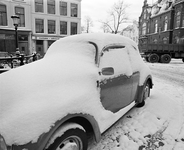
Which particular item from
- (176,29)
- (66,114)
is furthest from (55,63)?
(176,29)

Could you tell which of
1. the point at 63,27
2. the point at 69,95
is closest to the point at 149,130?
the point at 69,95

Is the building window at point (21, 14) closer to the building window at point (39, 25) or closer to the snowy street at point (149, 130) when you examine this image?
the building window at point (39, 25)

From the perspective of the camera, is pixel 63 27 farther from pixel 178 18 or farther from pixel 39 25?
pixel 178 18

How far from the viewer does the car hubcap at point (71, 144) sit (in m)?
1.84

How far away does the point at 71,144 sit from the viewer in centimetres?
190

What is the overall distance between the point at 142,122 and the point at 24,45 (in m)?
25.3

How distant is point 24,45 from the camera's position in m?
24.9

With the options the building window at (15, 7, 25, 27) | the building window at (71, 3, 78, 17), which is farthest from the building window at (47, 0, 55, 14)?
the building window at (15, 7, 25, 27)

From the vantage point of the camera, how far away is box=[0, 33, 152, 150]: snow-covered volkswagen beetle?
160 centimetres

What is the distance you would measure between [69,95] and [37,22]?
89.7 feet

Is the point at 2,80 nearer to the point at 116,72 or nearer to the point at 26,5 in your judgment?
the point at 116,72

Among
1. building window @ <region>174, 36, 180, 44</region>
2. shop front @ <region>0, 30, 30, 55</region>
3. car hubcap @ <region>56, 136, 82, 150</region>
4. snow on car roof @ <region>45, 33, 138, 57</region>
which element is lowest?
car hubcap @ <region>56, 136, 82, 150</region>

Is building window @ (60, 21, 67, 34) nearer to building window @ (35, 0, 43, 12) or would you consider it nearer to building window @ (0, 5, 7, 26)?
building window @ (35, 0, 43, 12)

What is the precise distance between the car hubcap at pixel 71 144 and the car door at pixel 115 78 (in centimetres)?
69
